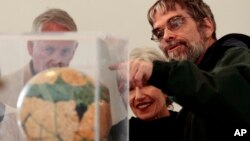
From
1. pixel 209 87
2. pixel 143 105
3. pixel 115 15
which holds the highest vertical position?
pixel 115 15

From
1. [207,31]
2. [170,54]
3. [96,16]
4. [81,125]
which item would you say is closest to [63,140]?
[81,125]

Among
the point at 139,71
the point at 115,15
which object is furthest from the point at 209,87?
the point at 115,15

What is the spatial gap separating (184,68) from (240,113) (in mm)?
136

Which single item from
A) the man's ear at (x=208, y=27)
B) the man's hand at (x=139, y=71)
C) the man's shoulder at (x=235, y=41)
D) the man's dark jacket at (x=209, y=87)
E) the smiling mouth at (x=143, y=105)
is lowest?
the smiling mouth at (x=143, y=105)

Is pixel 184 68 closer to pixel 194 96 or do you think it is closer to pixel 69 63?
pixel 194 96

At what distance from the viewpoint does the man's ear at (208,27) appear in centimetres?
126

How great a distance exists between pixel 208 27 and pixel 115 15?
32.3 inches

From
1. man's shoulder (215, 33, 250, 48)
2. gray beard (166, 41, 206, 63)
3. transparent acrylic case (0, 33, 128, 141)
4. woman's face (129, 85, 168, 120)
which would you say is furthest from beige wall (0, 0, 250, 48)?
transparent acrylic case (0, 33, 128, 141)

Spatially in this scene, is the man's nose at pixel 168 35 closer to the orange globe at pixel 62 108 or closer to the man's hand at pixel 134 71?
the man's hand at pixel 134 71

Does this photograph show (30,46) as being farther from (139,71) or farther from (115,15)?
(115,15)

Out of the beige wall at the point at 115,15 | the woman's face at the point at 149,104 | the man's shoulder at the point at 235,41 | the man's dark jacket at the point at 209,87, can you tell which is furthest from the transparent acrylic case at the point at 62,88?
the beige wall at the point at 115,15

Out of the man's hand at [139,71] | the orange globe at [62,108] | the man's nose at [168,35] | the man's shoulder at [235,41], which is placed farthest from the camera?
the man's nose at [168,35]

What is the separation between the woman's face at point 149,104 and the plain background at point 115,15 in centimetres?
67

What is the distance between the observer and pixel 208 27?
50.0 inches
